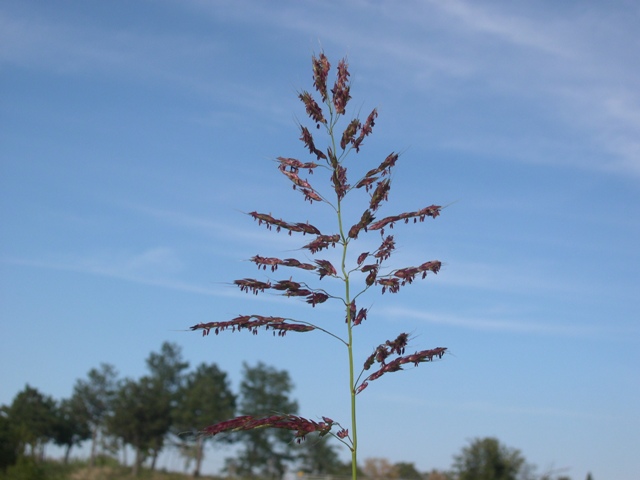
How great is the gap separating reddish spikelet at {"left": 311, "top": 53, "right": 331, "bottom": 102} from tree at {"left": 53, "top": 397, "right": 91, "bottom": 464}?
309ft

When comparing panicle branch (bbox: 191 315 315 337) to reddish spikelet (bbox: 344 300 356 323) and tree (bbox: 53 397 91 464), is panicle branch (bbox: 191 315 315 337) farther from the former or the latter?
tree (bbox: 53 397 91 464)

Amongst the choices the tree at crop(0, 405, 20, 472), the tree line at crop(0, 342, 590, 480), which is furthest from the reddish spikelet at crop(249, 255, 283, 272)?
the tree line at crop(0, 342, 590, 480)

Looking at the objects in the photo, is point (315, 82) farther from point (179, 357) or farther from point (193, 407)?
point (179, 357)

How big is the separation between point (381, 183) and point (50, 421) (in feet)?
311

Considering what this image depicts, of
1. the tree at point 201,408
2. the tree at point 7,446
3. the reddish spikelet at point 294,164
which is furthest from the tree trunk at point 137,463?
the reddish spikelet at point 294,164

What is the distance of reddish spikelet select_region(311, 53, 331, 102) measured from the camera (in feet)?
19.1

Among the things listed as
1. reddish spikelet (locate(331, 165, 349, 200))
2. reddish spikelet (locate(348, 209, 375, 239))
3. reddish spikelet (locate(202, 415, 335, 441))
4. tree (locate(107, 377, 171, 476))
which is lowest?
reddish spikelet (locate(202, 415, 335, 441))

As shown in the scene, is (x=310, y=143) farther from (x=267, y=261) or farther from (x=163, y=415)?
(x=163, y=415)

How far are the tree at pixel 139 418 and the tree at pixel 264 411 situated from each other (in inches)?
386

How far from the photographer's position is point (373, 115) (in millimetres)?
5590

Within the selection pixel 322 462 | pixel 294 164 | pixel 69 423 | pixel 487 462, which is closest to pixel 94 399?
pixel 69 423

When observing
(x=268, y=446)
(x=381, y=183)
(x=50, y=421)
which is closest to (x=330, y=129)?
(x=381, y=183)

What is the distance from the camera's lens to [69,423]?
9225 centimetres

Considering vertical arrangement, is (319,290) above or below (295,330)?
above
